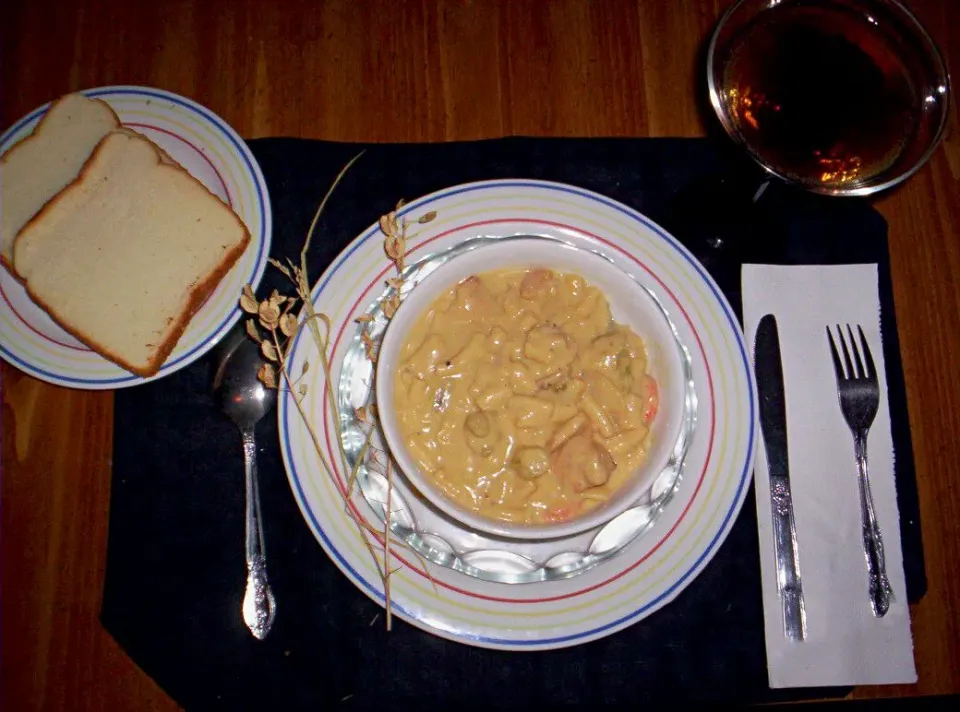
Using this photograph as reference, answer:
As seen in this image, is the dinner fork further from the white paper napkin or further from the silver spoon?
the silver spoon

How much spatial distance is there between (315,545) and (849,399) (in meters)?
1.47

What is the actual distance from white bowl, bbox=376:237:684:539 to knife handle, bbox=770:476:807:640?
45 centimetres

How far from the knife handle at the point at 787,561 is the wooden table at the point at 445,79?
0.48 m

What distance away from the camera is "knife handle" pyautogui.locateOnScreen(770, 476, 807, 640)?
176 cm

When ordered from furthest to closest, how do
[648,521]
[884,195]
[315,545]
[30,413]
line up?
1. [884,195]
2. [30,413]
3. [315,545]
4. [648,521]

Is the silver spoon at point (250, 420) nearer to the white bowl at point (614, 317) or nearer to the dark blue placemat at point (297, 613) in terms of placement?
the dark blue placemat at point (297, 613)

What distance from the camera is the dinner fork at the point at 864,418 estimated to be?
5.83 ft

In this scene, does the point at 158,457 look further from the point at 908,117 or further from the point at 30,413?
the point at 908,117

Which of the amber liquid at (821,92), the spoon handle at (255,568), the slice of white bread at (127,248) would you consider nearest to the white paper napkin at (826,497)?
the amber liquid at (821,92)

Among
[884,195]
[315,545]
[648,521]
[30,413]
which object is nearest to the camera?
[648,521]

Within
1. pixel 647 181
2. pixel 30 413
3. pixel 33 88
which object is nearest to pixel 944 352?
pixel 647 181

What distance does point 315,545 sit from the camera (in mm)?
1834

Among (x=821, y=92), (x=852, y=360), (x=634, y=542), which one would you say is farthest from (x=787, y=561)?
(x=821, y=92)

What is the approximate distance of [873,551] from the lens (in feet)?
5.86
